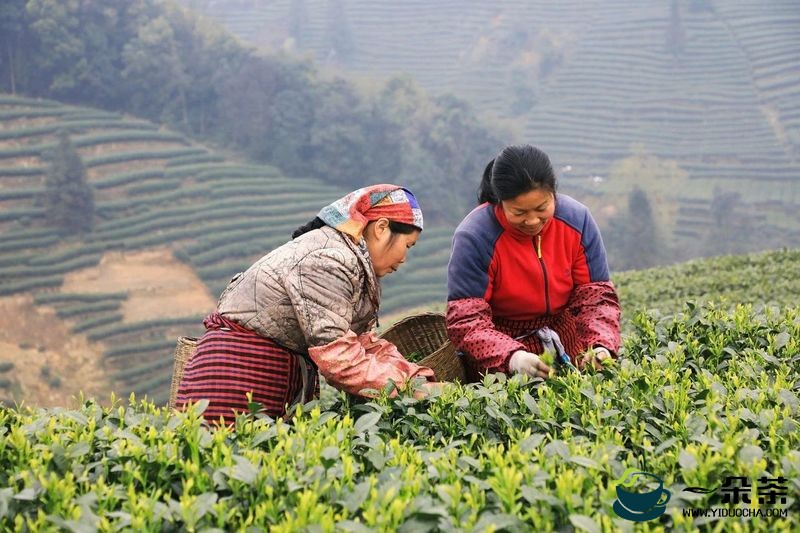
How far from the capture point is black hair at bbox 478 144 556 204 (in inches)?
96.2

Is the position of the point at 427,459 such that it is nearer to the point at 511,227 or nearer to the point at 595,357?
the point at 595,357

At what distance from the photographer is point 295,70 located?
43.2 meters

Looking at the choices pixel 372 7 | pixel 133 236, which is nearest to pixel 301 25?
pixel 372 7

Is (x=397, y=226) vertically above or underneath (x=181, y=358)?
above

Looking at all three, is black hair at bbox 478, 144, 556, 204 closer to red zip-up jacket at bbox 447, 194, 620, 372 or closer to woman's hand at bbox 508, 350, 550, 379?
red zip-up jacket at bbox 447, 194, 620, 372

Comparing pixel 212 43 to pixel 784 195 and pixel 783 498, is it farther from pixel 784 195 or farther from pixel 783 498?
pixel 783 498

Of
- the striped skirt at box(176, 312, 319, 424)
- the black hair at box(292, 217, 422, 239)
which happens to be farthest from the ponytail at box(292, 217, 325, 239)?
the striped skirt at box(176, 312, 319, 424)

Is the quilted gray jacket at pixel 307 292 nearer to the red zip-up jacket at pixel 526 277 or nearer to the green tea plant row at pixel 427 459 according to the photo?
the green tea plant row at pixel 427 459

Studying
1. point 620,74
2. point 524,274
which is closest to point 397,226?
point 524,274

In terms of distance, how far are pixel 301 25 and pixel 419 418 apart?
222 feet

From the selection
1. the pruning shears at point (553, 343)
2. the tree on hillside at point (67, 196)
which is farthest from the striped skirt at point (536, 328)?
the tree on hillside at point (67, 196)

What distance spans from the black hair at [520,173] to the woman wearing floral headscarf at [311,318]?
28 centimetres

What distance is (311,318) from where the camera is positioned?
2.17 meters

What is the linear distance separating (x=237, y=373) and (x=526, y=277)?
1.01m
